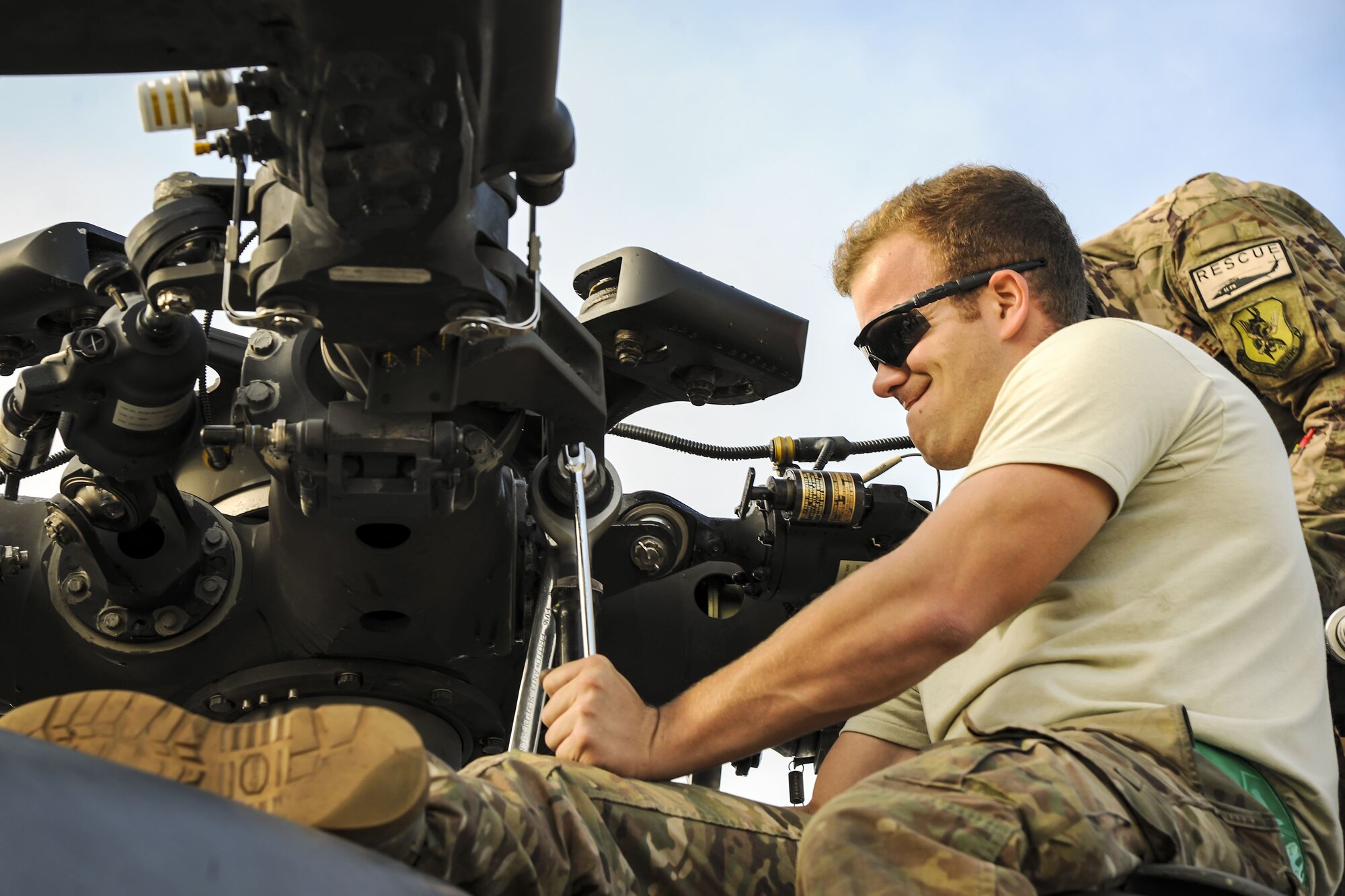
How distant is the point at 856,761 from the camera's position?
3236mm

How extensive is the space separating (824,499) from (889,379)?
77 cm

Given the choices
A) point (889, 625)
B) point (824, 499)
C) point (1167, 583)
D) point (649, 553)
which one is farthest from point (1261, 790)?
point (649, 553)

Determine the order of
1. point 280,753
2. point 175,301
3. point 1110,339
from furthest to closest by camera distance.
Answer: point 175,301, point 1110,339, point 280,753

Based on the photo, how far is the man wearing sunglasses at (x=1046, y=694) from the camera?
205 centimetres

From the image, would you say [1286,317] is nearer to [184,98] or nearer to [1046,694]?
[1046,694]

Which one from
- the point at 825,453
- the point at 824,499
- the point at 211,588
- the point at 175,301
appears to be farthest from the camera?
the point at 825,453

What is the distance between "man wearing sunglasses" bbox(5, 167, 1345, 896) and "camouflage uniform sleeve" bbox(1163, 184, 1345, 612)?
8.41ft

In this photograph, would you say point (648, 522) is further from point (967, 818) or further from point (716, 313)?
point (967, 818)

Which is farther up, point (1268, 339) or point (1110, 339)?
point (1268, 339)

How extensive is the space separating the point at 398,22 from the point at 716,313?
1852 millimetres

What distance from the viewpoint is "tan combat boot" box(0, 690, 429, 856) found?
165cm

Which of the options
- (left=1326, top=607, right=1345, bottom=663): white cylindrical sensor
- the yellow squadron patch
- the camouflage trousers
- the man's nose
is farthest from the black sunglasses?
the yellow squadron patch

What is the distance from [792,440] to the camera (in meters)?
4.21

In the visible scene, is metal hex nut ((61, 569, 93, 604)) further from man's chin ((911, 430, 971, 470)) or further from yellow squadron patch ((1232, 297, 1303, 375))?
yellow squadron patch ((1232, 297, 1303, 375))
